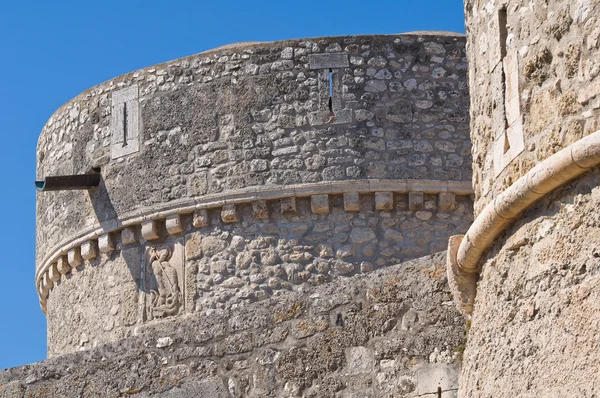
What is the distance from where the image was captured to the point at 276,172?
11750 millimetres

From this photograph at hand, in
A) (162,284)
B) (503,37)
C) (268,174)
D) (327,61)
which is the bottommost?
(503,37)

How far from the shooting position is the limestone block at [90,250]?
12.8 m

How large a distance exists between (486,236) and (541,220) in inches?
14.8

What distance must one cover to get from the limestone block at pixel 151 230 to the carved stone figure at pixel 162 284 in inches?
4.4

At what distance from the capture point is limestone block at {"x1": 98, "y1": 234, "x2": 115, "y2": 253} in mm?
12602

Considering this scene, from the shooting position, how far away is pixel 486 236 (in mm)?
5461

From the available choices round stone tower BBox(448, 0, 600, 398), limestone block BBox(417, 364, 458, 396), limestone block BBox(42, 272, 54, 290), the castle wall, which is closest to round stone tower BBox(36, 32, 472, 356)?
limestone block BBox(42, 272, 54, 290)

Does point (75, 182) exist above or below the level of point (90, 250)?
above

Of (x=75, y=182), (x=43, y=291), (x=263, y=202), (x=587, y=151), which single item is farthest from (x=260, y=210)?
(x=587, y=151)

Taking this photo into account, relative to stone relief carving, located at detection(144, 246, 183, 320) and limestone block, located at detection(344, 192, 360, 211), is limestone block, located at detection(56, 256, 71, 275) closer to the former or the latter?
stone relief carving, located at detection(144, 246, 183, 320)

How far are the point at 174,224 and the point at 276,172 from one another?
102 cm

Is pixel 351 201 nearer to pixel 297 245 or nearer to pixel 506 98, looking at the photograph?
pixel 297 245

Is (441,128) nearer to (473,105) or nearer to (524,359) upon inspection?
(473,105)

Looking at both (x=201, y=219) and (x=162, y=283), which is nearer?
(x=201, y=219)
